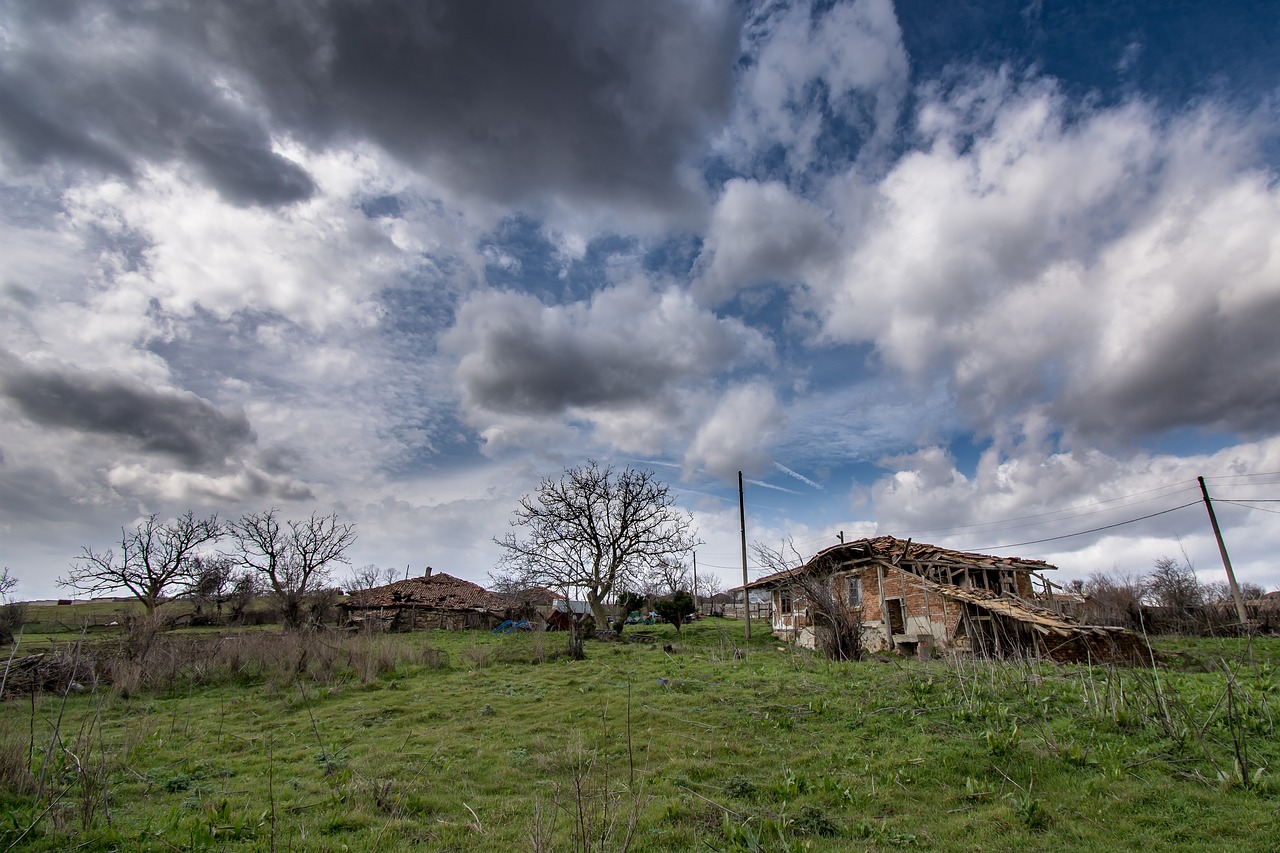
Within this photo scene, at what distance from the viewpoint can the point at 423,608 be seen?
1641 inches

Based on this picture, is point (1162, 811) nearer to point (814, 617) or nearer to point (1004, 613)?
point (814, 617)

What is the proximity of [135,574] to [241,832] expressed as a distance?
5142 centimetres

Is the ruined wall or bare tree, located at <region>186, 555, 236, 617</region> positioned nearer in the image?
the ruined wall

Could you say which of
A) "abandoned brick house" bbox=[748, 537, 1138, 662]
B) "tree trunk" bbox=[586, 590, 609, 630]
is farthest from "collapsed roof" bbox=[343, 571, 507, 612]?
"abandoned brick house" bbox=[748, 537, 1138, 662]

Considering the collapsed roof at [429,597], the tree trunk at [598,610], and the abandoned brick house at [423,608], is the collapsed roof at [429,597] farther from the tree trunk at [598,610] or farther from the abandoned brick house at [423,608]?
the tree trunk at [598,610]

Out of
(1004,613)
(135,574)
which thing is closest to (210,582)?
(135,574)

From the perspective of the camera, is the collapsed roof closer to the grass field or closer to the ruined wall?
the ruined wall

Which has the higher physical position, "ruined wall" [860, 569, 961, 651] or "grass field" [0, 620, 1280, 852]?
"ruined wall" [860, 569, 961, 651]

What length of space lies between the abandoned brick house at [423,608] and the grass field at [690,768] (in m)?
28.0

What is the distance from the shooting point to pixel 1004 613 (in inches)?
766

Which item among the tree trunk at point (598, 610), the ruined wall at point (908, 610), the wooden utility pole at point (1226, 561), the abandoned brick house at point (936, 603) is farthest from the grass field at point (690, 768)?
the tree trunk at point (598, 610)

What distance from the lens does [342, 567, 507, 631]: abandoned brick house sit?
40781 mm

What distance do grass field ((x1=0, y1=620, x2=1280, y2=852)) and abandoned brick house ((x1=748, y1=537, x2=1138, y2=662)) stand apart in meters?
4.38

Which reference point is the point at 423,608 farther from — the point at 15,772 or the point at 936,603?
the point at 15,772
